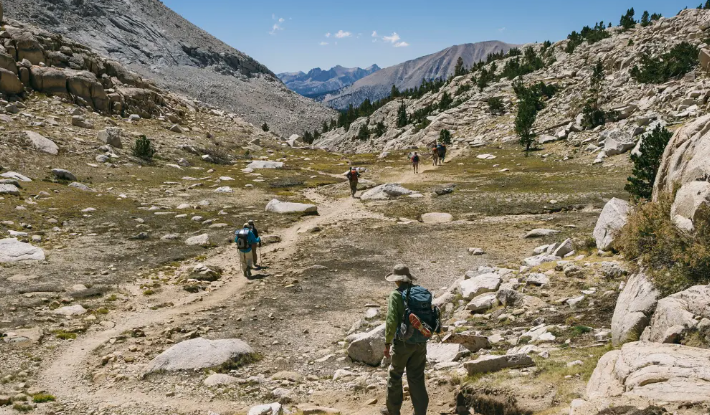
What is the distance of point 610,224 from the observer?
17.9 meters

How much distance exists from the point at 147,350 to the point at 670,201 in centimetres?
1465

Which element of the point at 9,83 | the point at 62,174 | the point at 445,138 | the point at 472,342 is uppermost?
the point at 9,83

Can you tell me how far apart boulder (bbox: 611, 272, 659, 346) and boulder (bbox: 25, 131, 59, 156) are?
46.3 m

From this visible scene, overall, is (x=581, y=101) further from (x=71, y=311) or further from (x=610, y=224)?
(x=71, y=311)

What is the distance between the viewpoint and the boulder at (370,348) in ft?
41.5

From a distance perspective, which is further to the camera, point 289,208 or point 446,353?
point 289,208

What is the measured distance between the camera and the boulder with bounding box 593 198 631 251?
1719 cm

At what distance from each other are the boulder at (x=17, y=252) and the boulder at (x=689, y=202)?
2306 centimetres

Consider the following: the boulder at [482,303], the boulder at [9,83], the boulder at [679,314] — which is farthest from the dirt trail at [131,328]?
the boulder at [9,83]

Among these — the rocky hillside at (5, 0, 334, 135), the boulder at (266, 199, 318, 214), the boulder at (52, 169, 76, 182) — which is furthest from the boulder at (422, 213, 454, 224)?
the rocky hillside at (5, 0, 334, 135)

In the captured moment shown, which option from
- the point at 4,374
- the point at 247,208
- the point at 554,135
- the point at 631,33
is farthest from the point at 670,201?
the point at 631,33

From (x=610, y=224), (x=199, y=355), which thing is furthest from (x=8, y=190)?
(x=610, y=224)

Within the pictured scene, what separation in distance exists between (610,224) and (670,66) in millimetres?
53821

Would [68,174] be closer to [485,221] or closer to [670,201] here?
[485,221]
